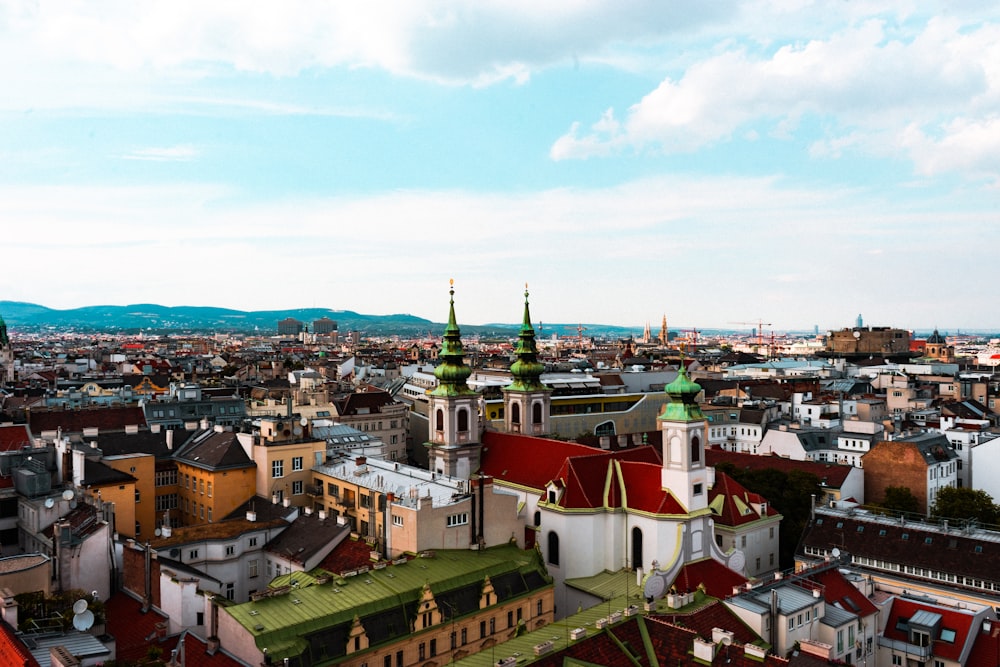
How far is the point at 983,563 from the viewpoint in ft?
179

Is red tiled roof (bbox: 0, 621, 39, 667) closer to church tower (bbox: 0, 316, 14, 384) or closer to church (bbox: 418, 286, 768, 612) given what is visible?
church (bbox: 418, 286, 768, 612)

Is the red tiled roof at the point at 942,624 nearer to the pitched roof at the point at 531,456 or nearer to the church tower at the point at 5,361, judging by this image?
the pitched roof at the point at 531,456

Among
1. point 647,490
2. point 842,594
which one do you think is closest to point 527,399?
point 647,490

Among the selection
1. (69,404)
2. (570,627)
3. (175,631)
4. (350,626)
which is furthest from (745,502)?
(69,404)

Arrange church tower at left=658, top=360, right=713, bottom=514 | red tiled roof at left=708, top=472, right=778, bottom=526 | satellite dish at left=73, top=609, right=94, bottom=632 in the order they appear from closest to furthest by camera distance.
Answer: satellite dish at left=73, top=609, right=94, bottom=632 → church tower at left=658, top=360, right=713, bottom=514 → red tiled roof at left=708, top=472, right=778, bottom=526

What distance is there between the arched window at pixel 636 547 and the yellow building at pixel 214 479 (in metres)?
29.2

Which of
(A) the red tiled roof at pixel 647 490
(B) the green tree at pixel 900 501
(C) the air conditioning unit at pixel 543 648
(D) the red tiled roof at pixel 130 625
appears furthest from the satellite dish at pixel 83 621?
(B) the green tree at pixel 900 501

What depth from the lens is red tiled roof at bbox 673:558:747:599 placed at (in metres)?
51.4

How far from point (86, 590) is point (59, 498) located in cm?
715

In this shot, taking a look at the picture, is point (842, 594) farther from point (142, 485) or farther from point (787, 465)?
point (142, 485)

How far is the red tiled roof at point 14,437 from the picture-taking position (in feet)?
236

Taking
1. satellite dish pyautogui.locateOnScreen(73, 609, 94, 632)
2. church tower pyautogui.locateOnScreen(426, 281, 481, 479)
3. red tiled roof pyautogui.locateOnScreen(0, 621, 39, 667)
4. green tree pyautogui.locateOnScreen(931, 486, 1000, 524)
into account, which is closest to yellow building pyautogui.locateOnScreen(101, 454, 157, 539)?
church tower pyautogui.locateOnScreen(426, 281, 481, 479)

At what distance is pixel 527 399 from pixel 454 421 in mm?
10214

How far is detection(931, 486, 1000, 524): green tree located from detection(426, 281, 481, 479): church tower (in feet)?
126
